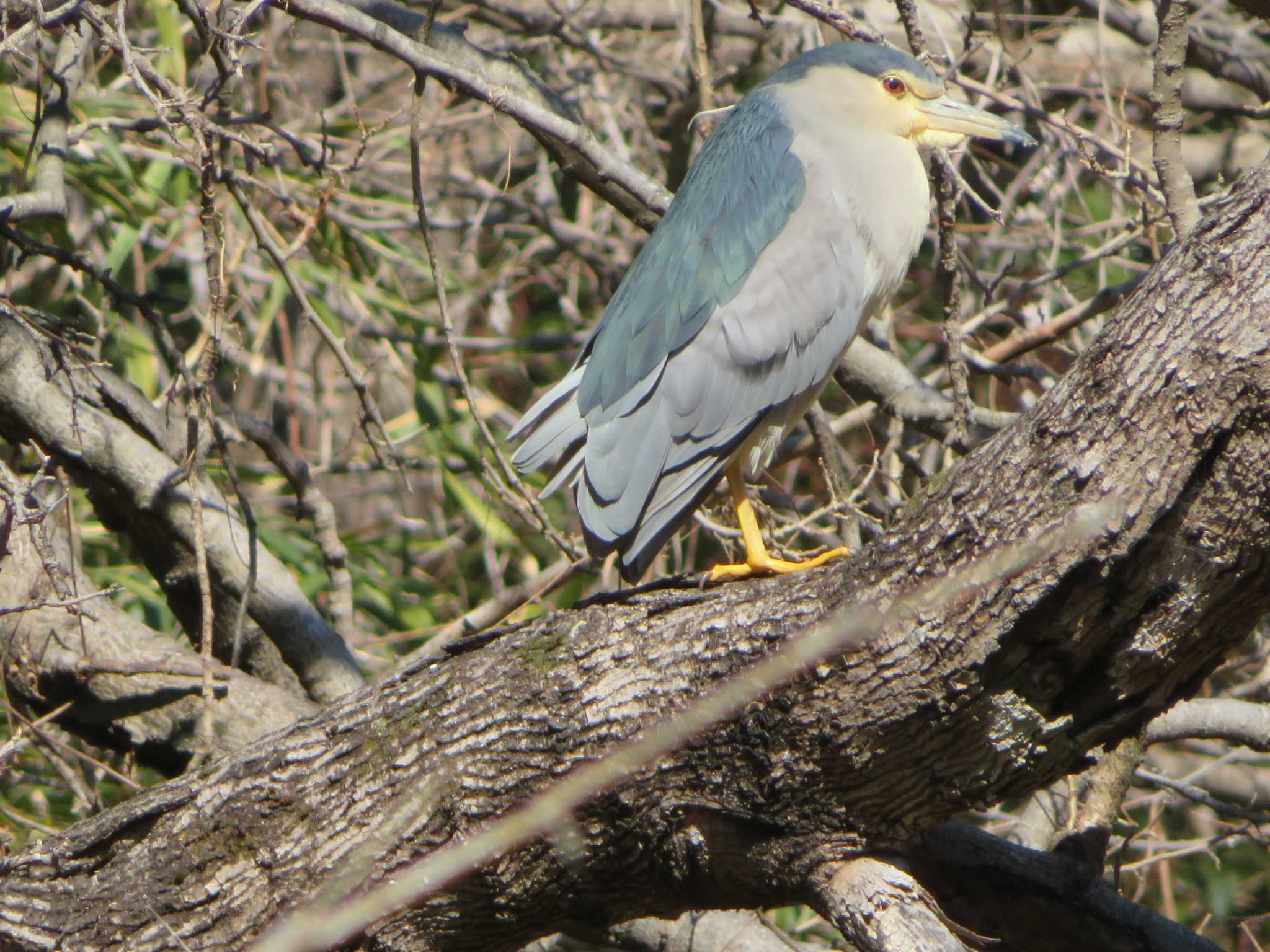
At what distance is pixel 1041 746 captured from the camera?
1866 millimetres

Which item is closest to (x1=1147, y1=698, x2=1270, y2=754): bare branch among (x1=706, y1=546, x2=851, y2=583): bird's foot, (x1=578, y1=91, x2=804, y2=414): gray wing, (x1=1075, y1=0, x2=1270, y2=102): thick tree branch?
(x1=706, y1=546, x2=851, y2=583): bird's foot

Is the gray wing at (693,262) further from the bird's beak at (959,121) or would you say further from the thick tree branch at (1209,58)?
the thick tree branch at (1209,58)

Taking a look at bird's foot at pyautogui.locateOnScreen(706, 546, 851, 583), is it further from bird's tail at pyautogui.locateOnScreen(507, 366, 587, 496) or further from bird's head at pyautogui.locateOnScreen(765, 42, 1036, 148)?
bird's head at pyautogui.locateOnScreen(765, 42, 1036, 148)

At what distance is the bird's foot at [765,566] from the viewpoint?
2660 mm

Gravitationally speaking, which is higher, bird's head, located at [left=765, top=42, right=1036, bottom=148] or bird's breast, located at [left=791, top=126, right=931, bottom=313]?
bird's head, located at [left=765, top=42, right=1036, bottom=148]

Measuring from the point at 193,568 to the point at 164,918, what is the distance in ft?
3.93

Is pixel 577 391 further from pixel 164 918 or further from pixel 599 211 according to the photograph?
pixel 599 211

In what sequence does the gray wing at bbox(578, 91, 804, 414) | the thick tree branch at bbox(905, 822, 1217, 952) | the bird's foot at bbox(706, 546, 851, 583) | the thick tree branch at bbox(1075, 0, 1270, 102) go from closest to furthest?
the thick tree branch at bbox(905, 822, 1217, 952)
the bird's foot at bbox(706, 546, 851, 583)
the gray wing at bbox(578, 91, 804, 414)
the thick tree branch at bbox(1075, 0, 1270, 102)

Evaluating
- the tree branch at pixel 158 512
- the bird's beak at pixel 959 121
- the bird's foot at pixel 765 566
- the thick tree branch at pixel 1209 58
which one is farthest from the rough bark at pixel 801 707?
the thick tree branch at pixel 1209 58

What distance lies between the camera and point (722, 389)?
9.52 feet

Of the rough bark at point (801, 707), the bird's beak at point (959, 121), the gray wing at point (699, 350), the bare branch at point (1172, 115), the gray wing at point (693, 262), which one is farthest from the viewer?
the bird's beak at point (959, 121)

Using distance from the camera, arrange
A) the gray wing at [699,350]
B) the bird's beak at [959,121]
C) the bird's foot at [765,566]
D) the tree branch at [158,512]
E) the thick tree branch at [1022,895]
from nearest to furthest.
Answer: the thick tree branch at [1022,895]
the bird's foot at [765,566]
the gray wing at [699,350]
the tree branch at [158,512]
the bird's beak at [959,121]

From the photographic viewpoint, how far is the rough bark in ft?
5.36

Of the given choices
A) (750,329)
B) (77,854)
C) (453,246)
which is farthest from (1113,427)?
(453,246)
